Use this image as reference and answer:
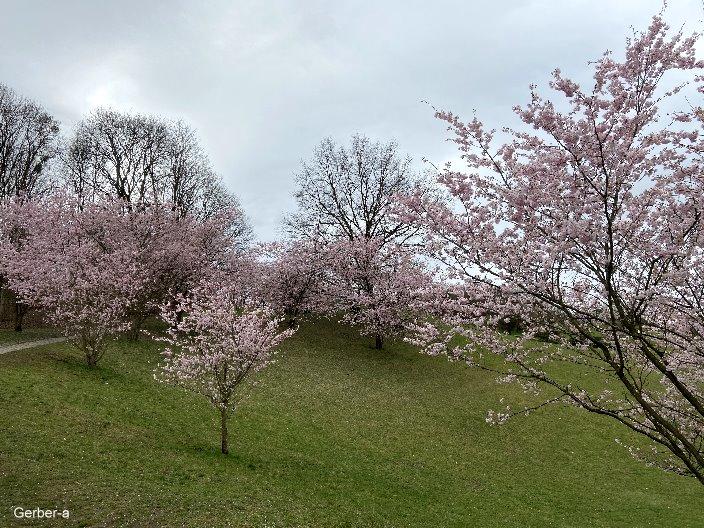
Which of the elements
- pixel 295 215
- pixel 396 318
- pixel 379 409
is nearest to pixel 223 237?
pixel 295 215

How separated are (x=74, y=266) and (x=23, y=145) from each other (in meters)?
21.8

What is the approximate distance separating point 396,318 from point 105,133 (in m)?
28.3

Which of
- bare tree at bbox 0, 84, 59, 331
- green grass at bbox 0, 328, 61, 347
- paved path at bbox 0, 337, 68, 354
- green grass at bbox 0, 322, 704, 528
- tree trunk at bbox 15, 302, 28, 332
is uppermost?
bare tree at bbox 0, 84, 59, 331

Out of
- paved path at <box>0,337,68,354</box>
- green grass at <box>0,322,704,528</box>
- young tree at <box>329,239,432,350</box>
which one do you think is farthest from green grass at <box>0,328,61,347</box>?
young tree at <box>329,239,432,350</box>

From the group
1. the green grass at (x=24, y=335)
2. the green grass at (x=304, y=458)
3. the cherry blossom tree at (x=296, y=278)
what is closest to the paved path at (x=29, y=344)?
the green grass at (x=24, y=335)

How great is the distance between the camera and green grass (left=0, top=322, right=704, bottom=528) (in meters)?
11.2

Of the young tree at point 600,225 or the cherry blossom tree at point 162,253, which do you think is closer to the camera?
the young tree at point 600,225

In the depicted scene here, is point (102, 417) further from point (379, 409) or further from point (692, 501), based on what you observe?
point (692, 501)

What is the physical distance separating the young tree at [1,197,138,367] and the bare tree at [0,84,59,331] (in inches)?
291

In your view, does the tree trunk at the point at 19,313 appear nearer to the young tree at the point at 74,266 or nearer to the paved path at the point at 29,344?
the young tree at the point at 74,266

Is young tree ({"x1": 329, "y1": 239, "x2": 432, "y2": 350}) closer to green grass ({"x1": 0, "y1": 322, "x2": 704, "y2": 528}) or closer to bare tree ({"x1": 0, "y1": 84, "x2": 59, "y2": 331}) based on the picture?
green grass ({"x1": 0, "y1": 322, "x2": 704, "y2": 528})

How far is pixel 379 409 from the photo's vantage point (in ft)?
73.6

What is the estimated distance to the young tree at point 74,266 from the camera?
67.1 feet

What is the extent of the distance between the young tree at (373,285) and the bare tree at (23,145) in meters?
23.3
